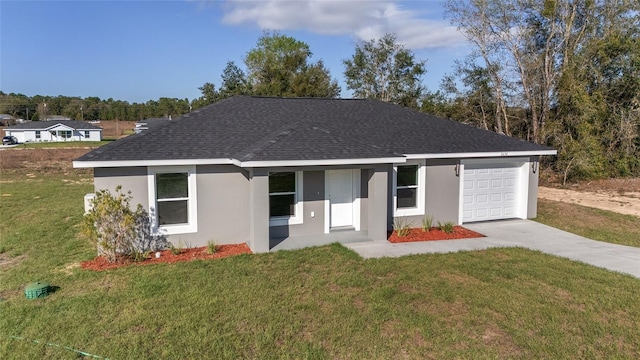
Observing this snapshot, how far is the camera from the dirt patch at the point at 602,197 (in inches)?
682

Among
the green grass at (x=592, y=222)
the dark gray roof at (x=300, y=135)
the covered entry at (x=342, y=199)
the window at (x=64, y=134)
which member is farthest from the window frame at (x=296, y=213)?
the window at (x=64, y=134)

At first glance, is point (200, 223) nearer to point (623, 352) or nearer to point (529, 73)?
point (623, 352)

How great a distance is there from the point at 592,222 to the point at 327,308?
11864mm

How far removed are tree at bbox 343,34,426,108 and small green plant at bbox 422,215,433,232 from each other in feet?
93.9

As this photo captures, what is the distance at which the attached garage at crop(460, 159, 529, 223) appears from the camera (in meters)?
13.8

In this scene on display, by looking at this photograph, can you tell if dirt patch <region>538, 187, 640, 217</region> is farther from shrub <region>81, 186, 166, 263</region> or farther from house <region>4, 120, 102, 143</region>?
house <region>4, 120, 102, 143</region>

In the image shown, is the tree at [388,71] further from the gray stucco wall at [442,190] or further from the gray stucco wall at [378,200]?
the gray stucco wall at [378,200]

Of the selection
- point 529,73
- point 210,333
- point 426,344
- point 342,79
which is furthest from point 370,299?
point 342,79

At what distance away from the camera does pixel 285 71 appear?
43.9 metres

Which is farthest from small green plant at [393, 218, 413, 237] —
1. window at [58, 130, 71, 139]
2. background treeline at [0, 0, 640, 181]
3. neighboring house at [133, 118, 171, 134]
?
window at [58, 130, 71, 139]

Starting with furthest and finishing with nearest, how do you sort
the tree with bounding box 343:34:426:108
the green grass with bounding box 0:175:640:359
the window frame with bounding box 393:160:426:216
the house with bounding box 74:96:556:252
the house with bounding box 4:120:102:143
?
the house with bounding box 4:120:102:143 < the tree with bounding box 343:34:426:108 < the window frame with bounding box 393:160:426:216 < the house with bounding box 74:96:556:252 < the green grass with bounding box 0:175:640:359

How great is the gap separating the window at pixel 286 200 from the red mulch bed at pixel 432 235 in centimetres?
281

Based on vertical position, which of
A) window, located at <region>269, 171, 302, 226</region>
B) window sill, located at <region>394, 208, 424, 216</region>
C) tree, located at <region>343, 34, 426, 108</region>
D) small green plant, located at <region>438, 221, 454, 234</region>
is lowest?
small green plant, located at <region>438, 221, 454, 234</region>

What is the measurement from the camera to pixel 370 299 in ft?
23.9
